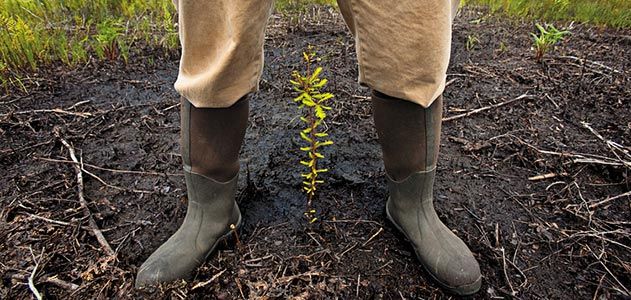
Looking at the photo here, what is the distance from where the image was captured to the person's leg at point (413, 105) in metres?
0.92

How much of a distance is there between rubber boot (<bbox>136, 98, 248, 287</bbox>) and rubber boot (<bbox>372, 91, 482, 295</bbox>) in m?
0.47

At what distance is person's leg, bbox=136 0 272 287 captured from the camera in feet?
3.11

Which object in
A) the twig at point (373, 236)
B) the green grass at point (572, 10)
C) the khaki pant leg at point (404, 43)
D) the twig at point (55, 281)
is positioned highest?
the khaki pant leg at point (404, 43)

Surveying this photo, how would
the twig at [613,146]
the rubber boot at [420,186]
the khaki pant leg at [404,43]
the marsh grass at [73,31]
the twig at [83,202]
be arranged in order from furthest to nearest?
1. the marsh grass at [73,31]
2. the twig at [613,146]
3. the twig at [83,202]
4. the rubber boot at [420,186]
5. the khaki pant leg at [404,43]

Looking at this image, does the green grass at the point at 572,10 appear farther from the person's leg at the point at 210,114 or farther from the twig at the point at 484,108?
the person's leg at the point at 210,114

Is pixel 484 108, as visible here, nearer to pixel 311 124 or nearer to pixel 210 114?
pixel 311 124

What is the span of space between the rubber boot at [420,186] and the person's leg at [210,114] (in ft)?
1.42

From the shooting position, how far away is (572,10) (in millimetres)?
3895

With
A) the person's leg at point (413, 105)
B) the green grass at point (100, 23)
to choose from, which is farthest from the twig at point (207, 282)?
the green grass at point (100, 23)

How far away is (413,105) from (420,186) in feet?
1.00

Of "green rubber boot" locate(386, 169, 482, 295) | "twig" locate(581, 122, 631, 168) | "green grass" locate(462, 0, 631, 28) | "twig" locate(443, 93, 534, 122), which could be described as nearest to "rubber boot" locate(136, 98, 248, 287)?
"green rubber boot" locate(386, 169, 482, 295)

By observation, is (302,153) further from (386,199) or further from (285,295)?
(285,295)

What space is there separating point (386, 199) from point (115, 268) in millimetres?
1027

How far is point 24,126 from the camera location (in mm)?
2012
